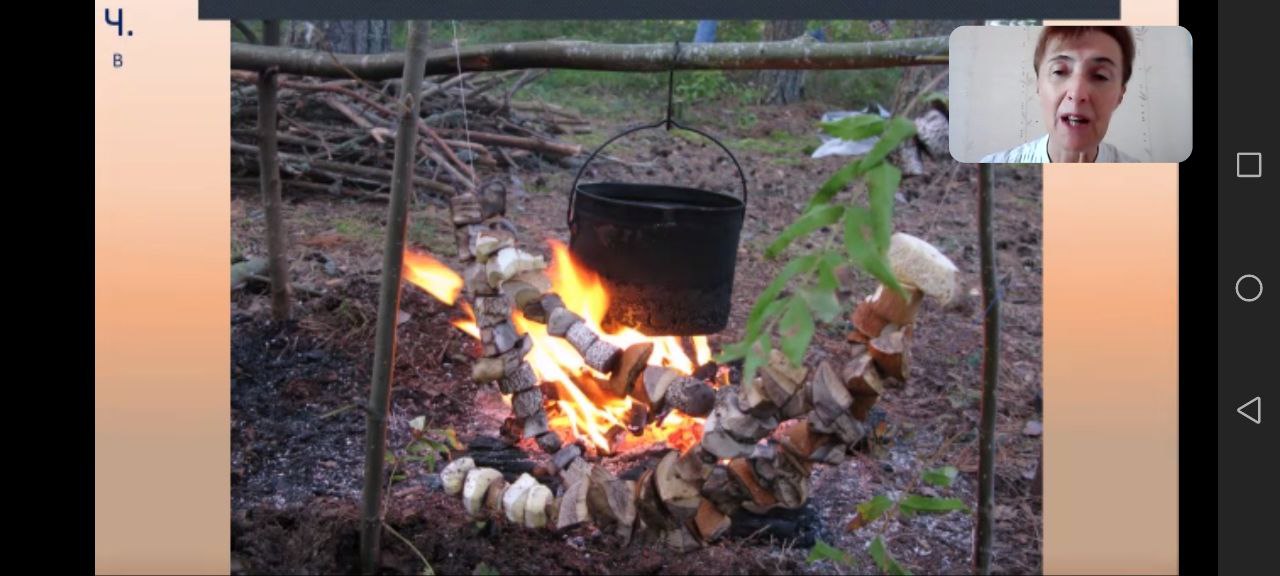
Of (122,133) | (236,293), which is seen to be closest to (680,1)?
(122,133)

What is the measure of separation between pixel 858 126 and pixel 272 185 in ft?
5.97

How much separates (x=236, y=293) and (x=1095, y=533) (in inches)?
78.6

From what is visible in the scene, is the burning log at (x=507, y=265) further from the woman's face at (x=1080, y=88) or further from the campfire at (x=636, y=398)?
the woman's face at (x=1080, y=88)

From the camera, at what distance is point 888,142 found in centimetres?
128

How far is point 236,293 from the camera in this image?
2828mm

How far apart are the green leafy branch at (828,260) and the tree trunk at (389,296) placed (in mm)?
927

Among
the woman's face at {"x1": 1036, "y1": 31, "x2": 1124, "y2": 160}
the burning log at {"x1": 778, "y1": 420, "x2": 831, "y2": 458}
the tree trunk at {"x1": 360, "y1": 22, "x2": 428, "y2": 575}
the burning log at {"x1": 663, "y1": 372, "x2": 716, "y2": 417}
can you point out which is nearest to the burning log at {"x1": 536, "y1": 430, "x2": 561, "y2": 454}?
the burning log at {"x1": 663, "y1": 372, "x2": 716, "y2": 417}

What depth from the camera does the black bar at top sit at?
2020 millimetres

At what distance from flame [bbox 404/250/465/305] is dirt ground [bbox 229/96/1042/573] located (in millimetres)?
119

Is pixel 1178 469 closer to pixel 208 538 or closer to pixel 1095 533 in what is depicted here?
pixel 1095 533

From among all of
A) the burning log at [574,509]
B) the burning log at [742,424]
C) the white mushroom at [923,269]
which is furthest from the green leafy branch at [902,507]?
the burning log at [574,509]

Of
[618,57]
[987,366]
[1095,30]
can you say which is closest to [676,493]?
[987,366]

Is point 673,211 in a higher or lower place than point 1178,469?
higher

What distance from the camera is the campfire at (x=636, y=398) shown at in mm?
1974
